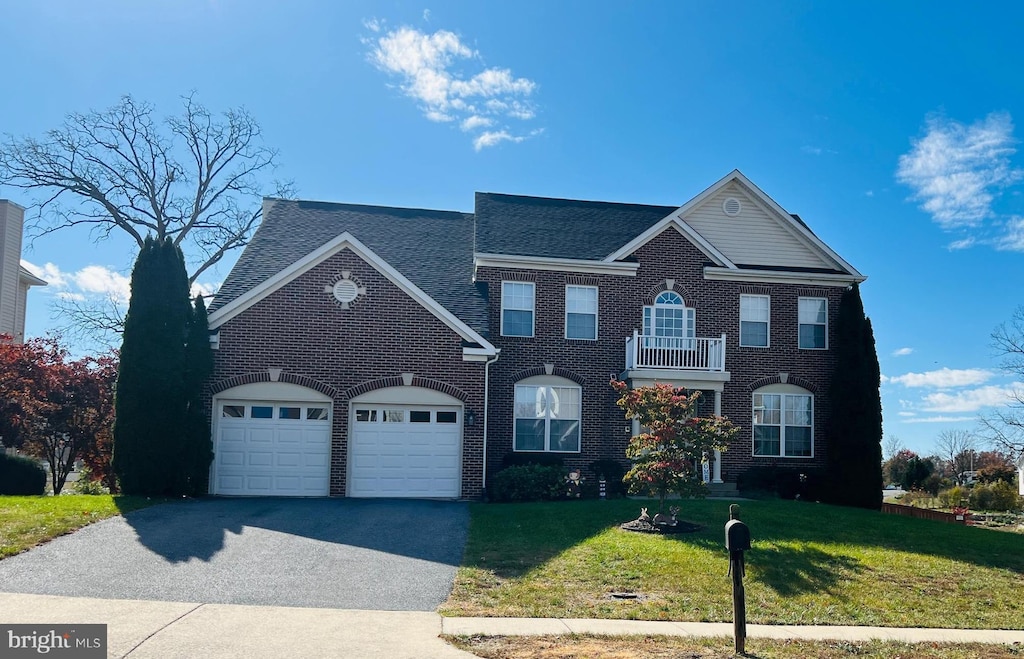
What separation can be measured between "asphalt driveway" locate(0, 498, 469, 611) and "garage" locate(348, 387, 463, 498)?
286 centimetres

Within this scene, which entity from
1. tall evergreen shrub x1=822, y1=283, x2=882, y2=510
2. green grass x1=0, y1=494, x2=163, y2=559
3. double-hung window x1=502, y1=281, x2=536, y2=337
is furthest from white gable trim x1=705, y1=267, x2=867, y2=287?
green grass x1=0, y1=494, x2=163, y2=559

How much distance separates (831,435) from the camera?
24.2 m

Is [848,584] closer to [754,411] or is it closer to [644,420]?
[644,420]

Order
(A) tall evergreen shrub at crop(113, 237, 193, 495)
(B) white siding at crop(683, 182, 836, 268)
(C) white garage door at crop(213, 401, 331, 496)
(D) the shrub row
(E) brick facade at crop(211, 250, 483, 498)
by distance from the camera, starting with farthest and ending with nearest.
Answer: (B) white siding at crop(683, 182, 836, 268)
(E) brick facade at crop(211, 250, 483, 498)
(C) white garage door at crop(213, 401, 331, 496)
(D) the shrub row
(A) tall evergreen shrub at crop(113, 237, 193, 495)

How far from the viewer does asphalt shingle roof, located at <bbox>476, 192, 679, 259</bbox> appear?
2403 centimetres

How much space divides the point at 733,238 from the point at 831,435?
20.6 ft

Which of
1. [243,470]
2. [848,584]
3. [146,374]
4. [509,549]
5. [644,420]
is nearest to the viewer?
[848,584]

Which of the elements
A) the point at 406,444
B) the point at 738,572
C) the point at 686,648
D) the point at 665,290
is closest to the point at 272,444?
the point at 406,444

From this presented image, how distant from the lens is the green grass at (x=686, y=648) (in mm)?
8266

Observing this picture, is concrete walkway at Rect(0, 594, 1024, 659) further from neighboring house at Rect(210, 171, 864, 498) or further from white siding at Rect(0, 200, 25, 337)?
white siding at Rect(0, 200, 25, 337)

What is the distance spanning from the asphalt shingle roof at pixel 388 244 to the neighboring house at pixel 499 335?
0.07 m

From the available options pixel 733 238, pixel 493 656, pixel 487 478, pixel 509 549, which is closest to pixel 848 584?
pixel 509 549

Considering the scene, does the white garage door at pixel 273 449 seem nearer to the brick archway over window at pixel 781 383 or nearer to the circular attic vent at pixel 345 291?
the circular attic vent at pixel 345 291

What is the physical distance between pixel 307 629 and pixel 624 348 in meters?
16.1
